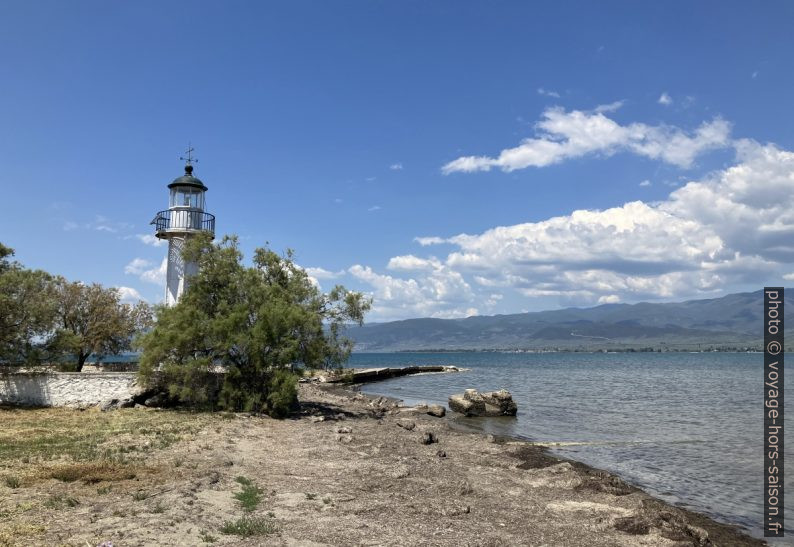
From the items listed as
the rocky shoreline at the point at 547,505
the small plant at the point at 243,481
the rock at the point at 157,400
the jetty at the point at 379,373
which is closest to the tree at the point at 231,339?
Answer: the rock at the point at 157,400

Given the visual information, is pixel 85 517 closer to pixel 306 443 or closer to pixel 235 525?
pixel 235 525

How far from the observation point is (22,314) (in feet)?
92.9

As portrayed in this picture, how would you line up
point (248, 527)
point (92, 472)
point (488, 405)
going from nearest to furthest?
point (248, 527) < point (92, 472) < point (488, 405)

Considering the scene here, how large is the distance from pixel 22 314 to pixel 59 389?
4.08 meters

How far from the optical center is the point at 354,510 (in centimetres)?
1248

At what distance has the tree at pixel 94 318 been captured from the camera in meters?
39.1

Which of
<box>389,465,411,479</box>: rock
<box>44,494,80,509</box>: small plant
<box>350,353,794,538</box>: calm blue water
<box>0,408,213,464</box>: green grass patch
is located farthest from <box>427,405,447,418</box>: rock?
<box>44,494,80,509</box>: small plant

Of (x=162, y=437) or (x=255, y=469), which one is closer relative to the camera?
(x=255, y=469)

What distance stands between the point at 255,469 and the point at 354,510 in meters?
4.75

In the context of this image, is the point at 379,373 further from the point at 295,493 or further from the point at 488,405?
the point at 295,493

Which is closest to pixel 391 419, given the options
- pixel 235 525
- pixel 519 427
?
pixel 519 427

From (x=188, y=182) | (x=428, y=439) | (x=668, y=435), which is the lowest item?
(x=668, y=435)

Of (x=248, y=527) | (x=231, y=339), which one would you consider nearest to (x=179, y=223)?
(x=231, y=339)

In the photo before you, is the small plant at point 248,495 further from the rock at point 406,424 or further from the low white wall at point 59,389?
the low white wall at point 59,389
